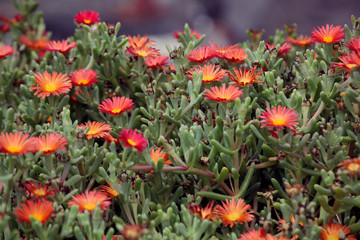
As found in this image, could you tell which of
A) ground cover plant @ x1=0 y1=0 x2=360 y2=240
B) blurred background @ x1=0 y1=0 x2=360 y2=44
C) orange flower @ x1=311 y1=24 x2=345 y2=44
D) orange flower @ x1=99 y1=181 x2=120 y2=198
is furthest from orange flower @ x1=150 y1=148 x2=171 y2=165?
blurred background @ x1=0 y1=0 x2=360 y2=44

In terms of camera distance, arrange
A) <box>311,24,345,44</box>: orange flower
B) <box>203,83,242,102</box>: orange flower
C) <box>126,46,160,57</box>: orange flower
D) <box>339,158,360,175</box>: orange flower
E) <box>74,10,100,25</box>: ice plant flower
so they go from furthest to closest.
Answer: <box>74,10,100,25</box>: ice plant flower < <box>126,46,160,57</box>: orange flower < <box>311,24,345,44</box>: orange flower < <box>203,83,242,102</box>: orange flower < <box>339,158,360,175</box>: orange flower

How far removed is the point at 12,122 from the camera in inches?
49.8

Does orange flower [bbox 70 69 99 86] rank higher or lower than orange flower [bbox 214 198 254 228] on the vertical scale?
higher

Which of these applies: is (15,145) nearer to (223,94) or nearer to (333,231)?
(223,94)

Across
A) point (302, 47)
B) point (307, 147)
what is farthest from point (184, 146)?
point (302, 47)

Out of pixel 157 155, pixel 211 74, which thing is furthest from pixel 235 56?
pixel 157 155

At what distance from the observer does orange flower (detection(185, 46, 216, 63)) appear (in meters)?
1.22

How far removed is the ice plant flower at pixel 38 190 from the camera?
3.14ft

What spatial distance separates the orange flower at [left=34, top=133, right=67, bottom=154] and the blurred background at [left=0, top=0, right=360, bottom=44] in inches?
114

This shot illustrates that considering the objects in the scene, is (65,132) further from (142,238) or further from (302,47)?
(302,47)

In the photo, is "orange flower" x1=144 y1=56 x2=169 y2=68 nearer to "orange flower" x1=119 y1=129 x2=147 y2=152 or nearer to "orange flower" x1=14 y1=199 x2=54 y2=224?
"orange flower" x1=119 y1=129 x2=147 y2=152

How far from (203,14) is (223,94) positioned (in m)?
3.25

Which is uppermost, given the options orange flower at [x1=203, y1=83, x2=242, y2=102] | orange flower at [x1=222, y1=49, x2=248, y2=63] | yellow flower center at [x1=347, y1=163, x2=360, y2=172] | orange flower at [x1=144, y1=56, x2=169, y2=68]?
orange flower at [x1=144, y1=56, x2=169, y2=68]

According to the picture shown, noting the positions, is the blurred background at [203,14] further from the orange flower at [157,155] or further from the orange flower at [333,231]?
the orange flower at [333,231]
